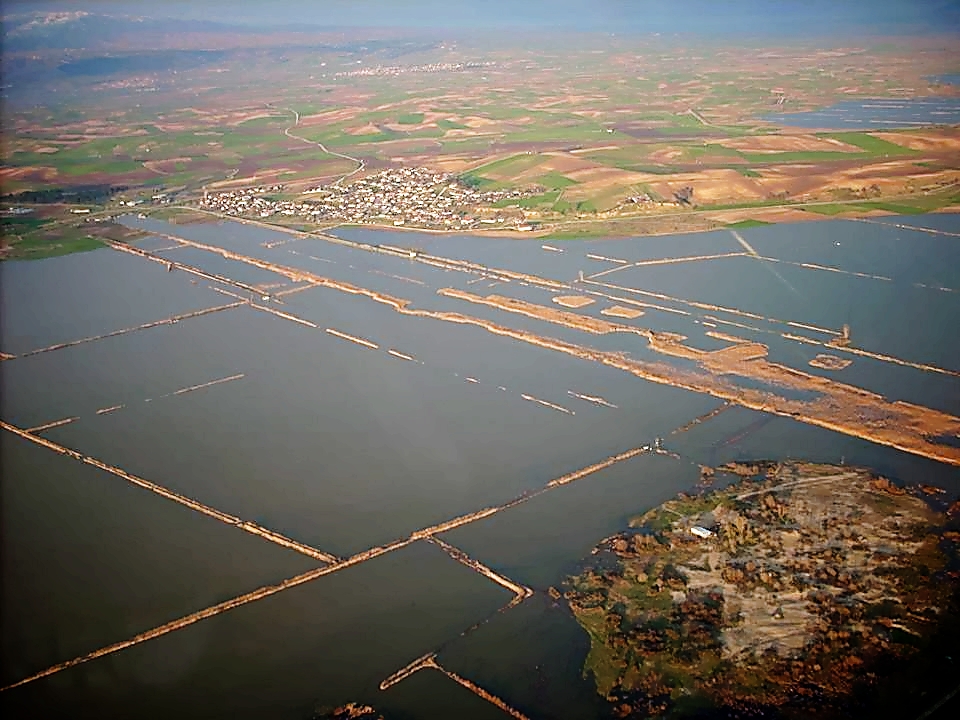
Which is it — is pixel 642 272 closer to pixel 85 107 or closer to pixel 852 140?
pixel 852 140

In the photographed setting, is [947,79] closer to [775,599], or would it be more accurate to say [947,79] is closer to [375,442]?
[375,442]

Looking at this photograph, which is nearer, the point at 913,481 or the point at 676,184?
Answer: the point at 913,481

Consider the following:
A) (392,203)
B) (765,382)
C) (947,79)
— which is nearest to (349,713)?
(765,382)

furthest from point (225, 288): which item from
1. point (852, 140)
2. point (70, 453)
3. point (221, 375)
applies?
point (852, 140)

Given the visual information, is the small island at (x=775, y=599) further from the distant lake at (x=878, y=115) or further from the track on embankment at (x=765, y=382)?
the distant lake at (x=878, y=115)

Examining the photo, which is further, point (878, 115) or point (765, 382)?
point (878, 115)

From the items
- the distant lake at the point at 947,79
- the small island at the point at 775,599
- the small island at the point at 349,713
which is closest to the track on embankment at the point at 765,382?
the small island at the point at 775,599
